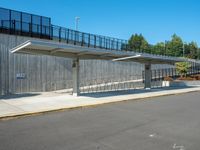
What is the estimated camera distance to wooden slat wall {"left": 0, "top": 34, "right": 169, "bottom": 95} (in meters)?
20.3

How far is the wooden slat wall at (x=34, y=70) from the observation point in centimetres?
2031

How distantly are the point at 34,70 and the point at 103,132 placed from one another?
1548 cm

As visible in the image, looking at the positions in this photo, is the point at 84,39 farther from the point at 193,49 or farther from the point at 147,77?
the point at 193,49

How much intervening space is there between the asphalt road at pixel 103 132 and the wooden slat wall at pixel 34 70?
10086 millimetres

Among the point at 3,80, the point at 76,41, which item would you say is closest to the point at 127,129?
the point at 3,80

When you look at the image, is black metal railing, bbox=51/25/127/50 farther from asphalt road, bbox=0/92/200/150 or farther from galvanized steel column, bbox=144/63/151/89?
asphalt road, bbox=0/92/200/150

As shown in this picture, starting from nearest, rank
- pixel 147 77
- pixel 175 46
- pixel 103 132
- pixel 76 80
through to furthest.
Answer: pixel 103 132
pixel 76 80
pixel 147 77
pixel 175 46

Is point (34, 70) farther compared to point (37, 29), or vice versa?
point (37, 29)

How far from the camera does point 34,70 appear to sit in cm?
2253

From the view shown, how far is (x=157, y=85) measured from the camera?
32.8 metres

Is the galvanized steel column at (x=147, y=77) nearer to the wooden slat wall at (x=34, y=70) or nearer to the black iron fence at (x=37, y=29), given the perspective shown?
the wooden slat wall at (x=34, y=70)

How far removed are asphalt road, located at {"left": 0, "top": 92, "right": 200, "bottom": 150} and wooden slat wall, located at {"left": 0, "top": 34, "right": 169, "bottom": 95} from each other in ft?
33.1

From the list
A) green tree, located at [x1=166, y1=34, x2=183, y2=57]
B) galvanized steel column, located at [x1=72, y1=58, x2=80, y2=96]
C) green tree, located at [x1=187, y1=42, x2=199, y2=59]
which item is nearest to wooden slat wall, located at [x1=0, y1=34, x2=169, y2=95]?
galvanized steel column, located at [x1=72, y1=58, x2=80, y2=96]

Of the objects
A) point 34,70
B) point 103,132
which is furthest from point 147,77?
point 103,132
